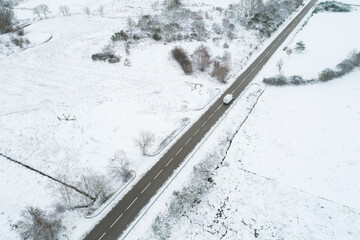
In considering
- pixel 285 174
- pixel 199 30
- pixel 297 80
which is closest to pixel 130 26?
pixel 199 30

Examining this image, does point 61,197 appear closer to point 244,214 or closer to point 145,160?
point 145,160

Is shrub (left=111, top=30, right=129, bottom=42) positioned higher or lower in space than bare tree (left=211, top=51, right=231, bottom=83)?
higher

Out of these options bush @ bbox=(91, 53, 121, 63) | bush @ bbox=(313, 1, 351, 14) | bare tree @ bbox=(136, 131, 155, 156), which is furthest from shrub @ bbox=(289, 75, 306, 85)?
bush @ bbox=(313, 1, 351, 14)

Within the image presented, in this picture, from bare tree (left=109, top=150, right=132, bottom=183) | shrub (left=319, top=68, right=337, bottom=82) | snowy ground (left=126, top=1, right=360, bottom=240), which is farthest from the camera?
shrub (left=319, top=68, right=337, bottom=82)

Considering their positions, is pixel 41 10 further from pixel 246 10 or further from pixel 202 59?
pixel 246 10

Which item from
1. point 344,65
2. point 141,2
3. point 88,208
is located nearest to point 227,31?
point 344,65

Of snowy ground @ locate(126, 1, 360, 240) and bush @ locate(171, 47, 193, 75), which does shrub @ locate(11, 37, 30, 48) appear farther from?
snowy ground @ locate(126, 1, 360, 240)

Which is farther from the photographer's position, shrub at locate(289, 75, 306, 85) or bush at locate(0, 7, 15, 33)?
bush at locate(0, 7, 15, 33)
